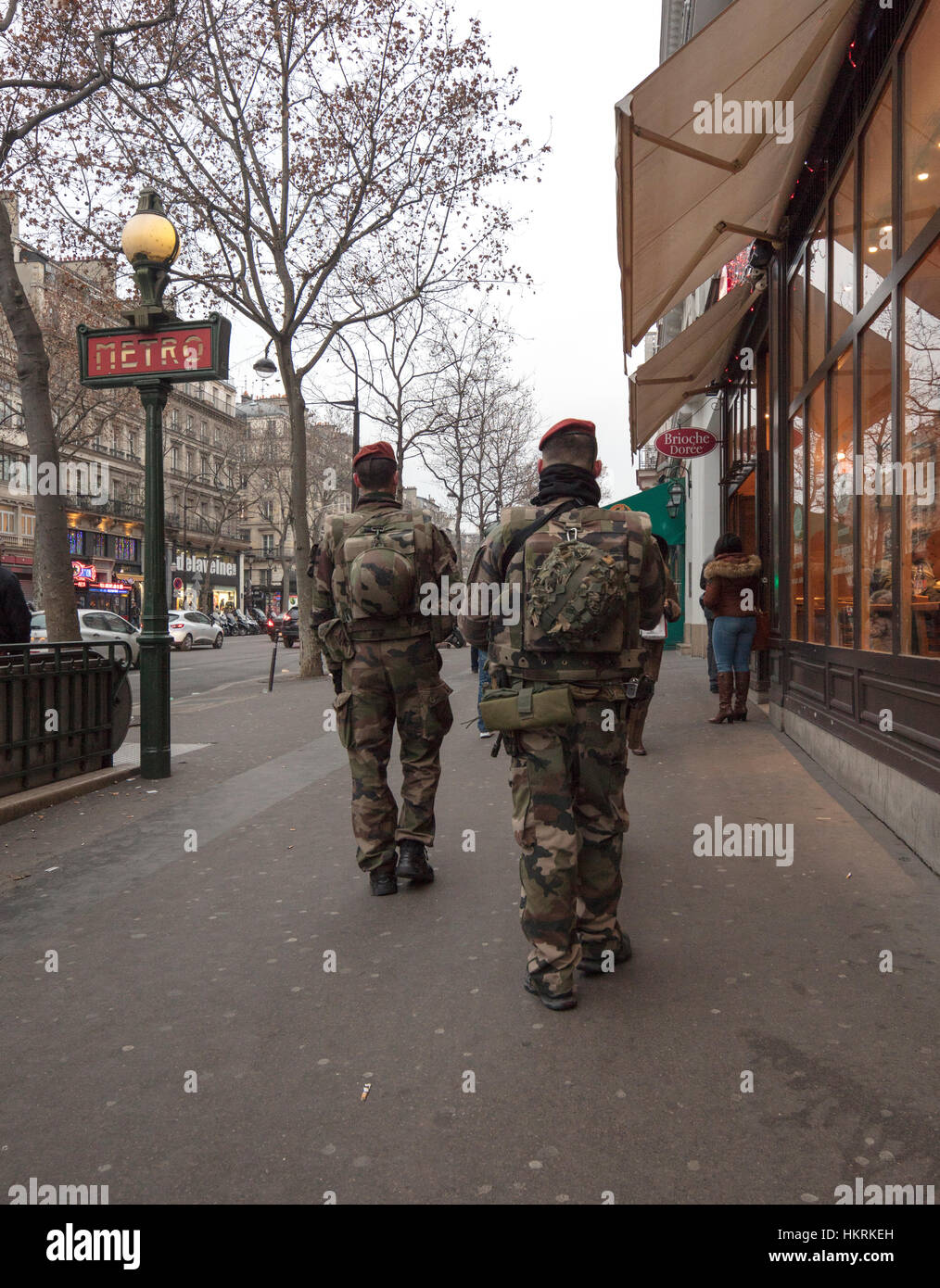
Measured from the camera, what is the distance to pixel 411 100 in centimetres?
1731

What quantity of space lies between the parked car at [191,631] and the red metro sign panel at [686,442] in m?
23.3

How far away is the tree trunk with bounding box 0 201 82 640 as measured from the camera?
955 centimetres

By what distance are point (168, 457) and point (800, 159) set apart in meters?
60.5

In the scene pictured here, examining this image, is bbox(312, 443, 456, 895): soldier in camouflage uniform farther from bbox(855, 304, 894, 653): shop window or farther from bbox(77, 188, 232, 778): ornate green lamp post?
bbox(77, 188, 232, 778): ornate green lamp post

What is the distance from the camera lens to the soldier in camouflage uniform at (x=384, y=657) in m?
4.50

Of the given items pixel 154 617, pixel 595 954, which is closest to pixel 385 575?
pixel 595 954

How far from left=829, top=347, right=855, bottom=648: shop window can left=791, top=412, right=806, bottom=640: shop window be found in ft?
4.01

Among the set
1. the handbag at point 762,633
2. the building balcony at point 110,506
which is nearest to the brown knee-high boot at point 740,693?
the handbag at point 762,633

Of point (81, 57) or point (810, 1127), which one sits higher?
point (81, 57)

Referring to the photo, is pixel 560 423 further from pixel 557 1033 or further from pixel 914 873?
pixel 914 873

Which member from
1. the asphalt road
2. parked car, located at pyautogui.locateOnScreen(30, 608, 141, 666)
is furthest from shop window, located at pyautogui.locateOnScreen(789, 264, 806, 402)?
parked car, located at pyautogui.locateOnScreen(30, 608, 141, 666)
